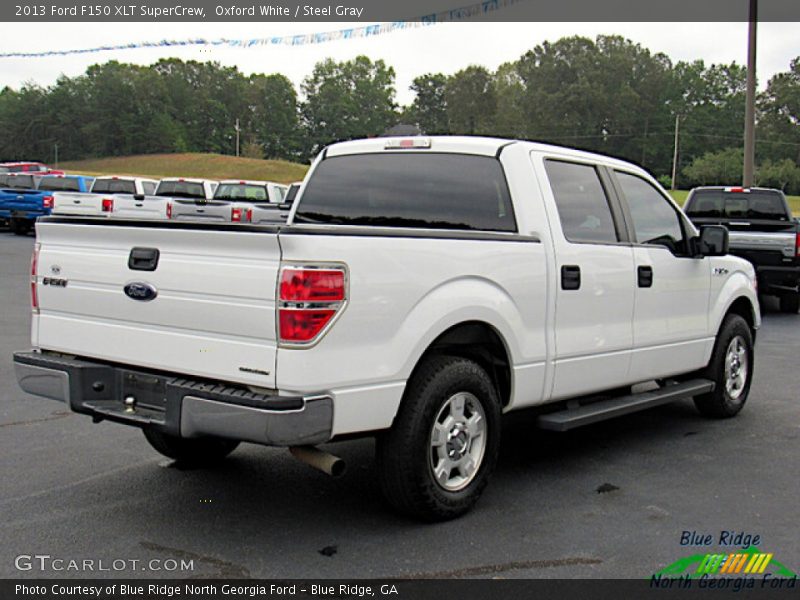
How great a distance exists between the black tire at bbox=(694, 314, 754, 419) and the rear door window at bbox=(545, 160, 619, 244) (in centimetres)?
176

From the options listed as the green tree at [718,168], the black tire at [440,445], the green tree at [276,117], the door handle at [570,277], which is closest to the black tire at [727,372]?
the door handle at [570,277]

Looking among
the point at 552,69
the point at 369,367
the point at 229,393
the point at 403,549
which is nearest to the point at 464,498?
the point at 403,549

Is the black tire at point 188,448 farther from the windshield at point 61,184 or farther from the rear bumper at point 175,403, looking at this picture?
the windshield at point 61,184

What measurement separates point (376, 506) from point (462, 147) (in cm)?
220

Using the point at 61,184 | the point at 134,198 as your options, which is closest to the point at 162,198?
the point at 134,198

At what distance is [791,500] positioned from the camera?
5062 mm

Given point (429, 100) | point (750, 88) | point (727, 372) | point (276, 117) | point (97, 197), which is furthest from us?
point (429, 100)

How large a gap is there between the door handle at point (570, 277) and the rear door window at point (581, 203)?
188 millimetres

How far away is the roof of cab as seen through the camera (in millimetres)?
5344

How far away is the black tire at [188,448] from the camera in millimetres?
5359

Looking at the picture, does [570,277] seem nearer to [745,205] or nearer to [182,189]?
[745,205]

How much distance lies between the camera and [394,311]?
4.18 meters

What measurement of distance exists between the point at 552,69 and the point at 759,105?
2668cm

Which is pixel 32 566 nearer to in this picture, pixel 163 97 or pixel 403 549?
pixel 403 549
